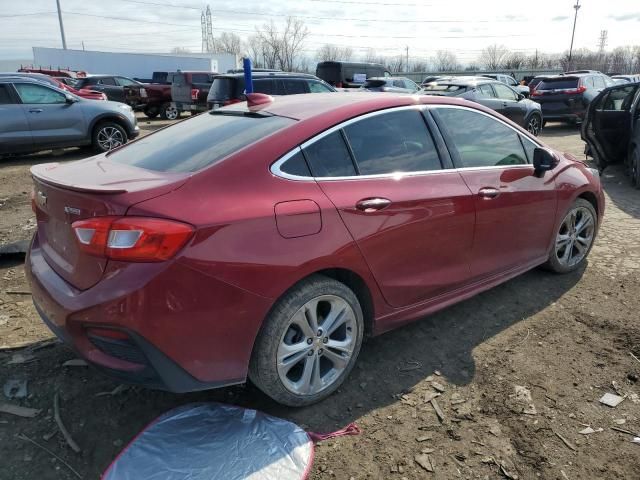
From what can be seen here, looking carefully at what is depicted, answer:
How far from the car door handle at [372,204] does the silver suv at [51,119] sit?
8976 millimetres

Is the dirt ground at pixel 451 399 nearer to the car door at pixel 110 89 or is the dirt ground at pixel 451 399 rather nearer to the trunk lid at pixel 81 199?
the trunk lid at pixel 81 199

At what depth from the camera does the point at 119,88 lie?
21984mm

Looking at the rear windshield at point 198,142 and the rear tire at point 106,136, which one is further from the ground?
the rear windshield at point 198,142

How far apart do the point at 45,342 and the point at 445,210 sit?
278 centimetres

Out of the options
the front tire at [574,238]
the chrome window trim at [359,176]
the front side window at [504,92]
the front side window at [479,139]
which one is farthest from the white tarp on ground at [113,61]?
the chrome window trim at [359,176]

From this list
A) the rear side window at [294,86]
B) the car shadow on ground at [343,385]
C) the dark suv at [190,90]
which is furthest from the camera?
the dark suv at [190,90]

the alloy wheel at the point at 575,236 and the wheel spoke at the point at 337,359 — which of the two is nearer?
the wheel spoke at the point at 337,359

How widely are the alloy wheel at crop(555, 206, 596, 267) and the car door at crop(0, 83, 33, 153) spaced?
9.77m

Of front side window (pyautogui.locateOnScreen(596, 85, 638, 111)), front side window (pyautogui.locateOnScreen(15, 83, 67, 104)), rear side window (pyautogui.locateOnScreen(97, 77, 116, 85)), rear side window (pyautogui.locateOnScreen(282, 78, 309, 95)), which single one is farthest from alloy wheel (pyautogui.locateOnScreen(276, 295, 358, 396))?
rear side window (pyautogui.locateOnScreen(97, 77, 116, 85))

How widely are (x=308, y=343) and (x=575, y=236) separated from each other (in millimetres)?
3008

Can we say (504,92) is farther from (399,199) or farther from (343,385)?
(343,385)

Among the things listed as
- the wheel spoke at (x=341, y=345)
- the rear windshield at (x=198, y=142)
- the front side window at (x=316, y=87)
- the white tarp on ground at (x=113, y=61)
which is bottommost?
the wheel spoke at (x=341, y=345)

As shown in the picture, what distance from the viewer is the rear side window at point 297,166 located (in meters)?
2.57

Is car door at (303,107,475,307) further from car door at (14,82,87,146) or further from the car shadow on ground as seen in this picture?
car door at (14,82,87,146)
